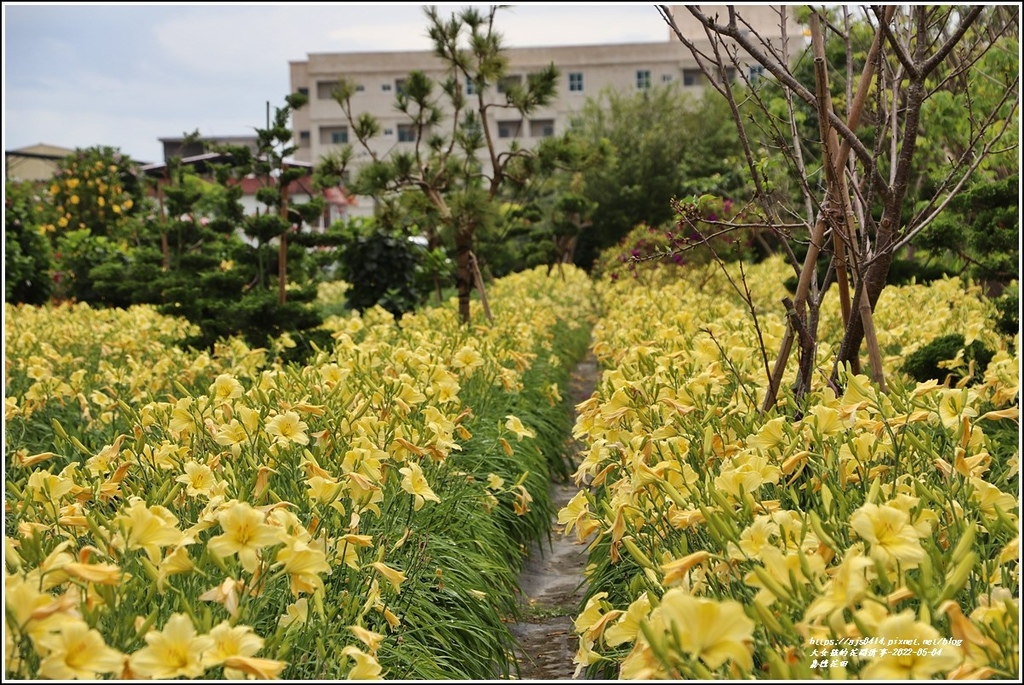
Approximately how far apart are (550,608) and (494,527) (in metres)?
0.38

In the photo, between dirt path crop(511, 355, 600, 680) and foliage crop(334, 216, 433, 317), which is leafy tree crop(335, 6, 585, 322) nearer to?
foliage crop(334, 216, 433, 317)

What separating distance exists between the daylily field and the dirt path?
106 millimetres

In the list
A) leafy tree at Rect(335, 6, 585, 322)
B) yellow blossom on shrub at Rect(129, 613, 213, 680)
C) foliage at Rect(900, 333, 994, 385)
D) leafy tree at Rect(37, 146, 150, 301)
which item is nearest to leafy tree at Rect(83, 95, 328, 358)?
leafy tree at Rect(335, 6, 585, 322)

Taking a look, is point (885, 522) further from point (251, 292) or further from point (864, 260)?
point (251, 292)

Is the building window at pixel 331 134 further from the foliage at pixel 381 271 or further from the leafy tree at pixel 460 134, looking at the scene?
the leafy tree at pixel 460 134

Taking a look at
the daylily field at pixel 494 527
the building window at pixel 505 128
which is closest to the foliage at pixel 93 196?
the daylily field at pixel 494 527

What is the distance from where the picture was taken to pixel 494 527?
442 cm

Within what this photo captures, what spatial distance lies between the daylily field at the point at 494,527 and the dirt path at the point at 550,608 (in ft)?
0.35

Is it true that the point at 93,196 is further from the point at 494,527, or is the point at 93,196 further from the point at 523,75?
the point at 523,75

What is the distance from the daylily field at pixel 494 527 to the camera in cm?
187

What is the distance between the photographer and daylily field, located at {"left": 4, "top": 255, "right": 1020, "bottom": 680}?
73.5 inches

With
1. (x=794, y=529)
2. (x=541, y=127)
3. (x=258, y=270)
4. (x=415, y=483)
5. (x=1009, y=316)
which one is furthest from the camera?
(x=541, y=127)

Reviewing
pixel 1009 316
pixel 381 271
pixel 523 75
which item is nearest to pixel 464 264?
pixel 381 271

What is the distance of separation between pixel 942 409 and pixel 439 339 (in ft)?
12.1
